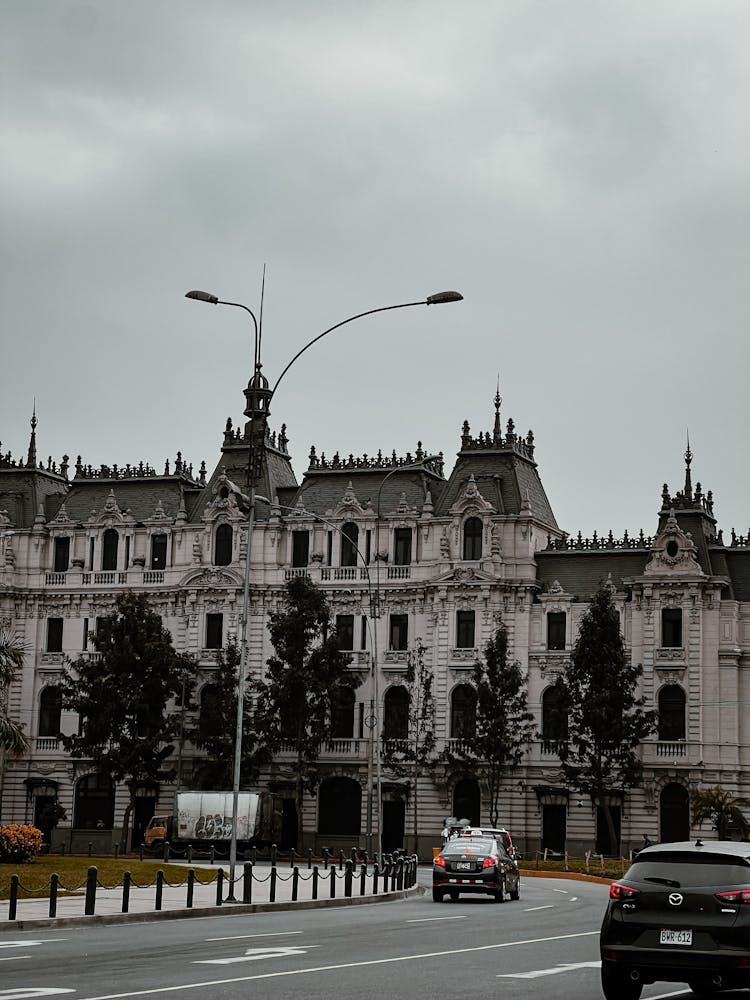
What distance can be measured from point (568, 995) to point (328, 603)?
208ft

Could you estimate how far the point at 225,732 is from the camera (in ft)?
253

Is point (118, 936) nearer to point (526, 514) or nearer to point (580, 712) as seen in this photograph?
point (580, 712)

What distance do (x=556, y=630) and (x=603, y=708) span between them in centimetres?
863

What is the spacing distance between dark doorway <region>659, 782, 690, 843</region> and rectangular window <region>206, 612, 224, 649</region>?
23081mm

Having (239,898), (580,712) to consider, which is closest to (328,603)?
(580,712)

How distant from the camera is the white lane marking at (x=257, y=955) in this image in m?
21.1

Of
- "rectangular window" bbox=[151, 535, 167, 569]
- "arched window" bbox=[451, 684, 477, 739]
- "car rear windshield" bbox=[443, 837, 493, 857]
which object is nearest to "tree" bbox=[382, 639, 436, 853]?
"arched window" bbox=[451, 684, 477, 739]

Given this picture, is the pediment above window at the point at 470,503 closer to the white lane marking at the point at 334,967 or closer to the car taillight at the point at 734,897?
the white lane marking at the point at 334,967

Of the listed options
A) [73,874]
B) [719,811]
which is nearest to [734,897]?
[73,874]

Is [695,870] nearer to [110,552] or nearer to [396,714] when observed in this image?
[396,714]

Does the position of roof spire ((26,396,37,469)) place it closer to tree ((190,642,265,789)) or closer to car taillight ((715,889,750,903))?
tree ((190,642,265,789))

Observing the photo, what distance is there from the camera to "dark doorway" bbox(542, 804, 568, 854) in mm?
77125

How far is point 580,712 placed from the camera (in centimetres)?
7294

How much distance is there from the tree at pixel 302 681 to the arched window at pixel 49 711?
1342 centimetres
